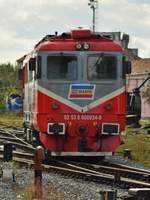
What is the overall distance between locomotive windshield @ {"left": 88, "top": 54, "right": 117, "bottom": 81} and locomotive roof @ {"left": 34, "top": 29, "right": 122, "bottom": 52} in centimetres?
22

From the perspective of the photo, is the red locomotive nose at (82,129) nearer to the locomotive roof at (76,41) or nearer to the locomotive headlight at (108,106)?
the locomotive headlight at (108,106)

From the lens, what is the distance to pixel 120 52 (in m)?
16.2

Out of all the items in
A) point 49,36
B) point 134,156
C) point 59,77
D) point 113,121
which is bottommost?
point 134,156

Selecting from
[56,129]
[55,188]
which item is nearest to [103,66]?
[56,129]

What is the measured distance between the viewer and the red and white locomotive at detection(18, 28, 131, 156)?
15.8m

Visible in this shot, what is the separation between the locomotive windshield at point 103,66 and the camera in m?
16.2

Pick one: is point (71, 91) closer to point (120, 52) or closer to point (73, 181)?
point (120, 52)

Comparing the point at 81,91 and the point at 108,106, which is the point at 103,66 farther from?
the point at 108,106

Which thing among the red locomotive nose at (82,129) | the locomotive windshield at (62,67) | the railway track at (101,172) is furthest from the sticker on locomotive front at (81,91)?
the railway track at (101,172)

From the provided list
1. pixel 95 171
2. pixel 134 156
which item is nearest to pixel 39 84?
pixel 95 171

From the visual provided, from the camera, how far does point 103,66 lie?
16.3 metres

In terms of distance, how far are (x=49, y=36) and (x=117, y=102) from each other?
2.49 metres

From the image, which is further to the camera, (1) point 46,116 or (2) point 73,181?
(1) point 46,116

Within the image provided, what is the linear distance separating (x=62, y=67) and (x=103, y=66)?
3.39 feet
